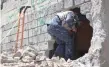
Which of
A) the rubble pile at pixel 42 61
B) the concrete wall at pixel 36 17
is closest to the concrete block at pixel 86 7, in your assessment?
the concrete wall at pixel 36 17

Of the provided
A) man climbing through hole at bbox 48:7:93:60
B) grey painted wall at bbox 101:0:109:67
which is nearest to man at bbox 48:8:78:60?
man climbing through hole at bbox 48:7:93:60

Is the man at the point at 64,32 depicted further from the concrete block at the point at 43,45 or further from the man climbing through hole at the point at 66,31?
the concrete block at the point at 43,45

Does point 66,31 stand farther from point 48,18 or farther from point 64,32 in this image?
point 48,18

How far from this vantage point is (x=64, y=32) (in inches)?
208

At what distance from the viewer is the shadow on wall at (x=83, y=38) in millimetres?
5918

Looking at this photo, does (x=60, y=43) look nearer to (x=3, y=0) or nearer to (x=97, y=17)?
(x=97, y=17)

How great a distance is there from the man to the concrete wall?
33cm

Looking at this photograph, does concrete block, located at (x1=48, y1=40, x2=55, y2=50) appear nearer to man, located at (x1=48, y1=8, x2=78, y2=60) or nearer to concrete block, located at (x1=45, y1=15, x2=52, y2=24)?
man, located at (x1=48, y1=8, x2=78, y2=60)

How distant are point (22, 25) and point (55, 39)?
1.99 m

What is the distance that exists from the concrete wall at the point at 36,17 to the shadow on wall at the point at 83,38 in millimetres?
628

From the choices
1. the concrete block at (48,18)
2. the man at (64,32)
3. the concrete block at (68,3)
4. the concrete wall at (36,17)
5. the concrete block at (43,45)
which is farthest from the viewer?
the concrete block at (48,18)

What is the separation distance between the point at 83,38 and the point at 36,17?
1.47 m

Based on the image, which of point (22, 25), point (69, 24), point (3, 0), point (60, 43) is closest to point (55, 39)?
point (60, 43)

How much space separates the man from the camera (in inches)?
207
